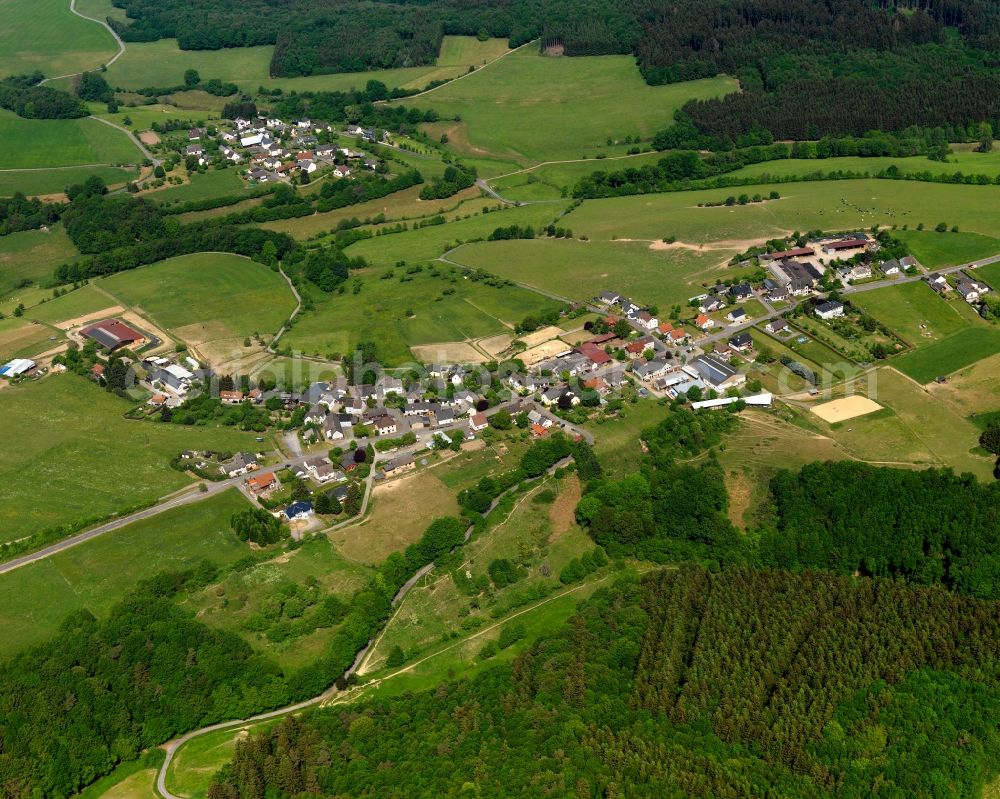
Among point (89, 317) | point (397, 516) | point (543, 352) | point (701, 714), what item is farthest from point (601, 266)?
point (701, 714)

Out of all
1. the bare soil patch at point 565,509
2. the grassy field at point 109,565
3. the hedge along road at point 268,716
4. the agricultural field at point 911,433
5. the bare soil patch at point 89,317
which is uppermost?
the agricultural field at point 911,433

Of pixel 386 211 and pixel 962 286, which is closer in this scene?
pixel 962 286

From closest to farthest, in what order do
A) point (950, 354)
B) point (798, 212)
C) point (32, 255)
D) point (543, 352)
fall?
point (950, 354)
point (543, 352)
point (798, 212)
point (32, 255)

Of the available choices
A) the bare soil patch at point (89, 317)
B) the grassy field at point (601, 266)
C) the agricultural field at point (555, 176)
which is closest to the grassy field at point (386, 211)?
the agricultural field at point (555, 176)

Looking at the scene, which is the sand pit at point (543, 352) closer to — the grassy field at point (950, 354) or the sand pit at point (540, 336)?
the sand pit at point (540, 336)

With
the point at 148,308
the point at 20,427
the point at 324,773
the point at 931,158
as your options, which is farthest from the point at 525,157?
the point at 324,773

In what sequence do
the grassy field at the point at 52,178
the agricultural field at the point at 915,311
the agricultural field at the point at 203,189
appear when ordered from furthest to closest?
1. the grassy field at the point at 52,178
2. the agricultural field at the point at 203,189
3. the agricultural field at the point at 915,311

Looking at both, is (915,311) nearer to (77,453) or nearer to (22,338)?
(77,453)
